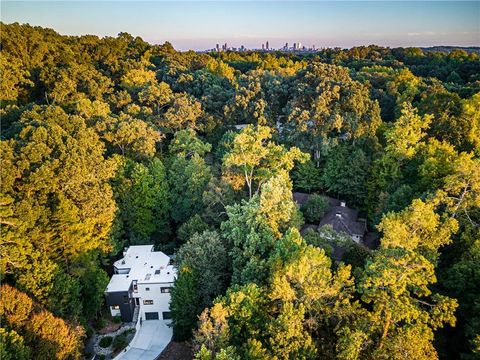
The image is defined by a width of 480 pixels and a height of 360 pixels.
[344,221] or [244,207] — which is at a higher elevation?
[244,207]

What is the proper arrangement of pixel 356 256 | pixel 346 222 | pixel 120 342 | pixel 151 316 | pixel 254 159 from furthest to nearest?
pixel 346 222, pixel 254 159, pixel 151 316, pixel 120 342, pixel 356 256

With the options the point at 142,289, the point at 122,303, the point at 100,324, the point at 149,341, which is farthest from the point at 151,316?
the point at 100,324

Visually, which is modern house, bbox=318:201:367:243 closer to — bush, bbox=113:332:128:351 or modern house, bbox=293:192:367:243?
modern house, bbox=293:192:367:243

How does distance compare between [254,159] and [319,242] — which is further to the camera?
[254,159]

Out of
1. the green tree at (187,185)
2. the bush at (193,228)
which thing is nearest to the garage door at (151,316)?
the bush at (193,228)

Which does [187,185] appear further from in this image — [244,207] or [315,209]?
[315,209]

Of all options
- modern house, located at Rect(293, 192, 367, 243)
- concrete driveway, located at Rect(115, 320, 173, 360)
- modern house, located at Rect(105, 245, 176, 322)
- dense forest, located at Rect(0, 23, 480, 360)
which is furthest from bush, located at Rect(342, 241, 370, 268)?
concrete driveway, located at Rect(115, 320, 173, 360)
